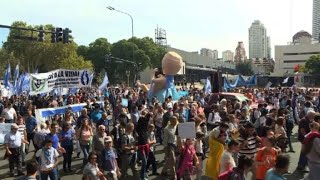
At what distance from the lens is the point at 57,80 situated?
21562 mm

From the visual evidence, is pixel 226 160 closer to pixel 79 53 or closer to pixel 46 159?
pixel 46 159

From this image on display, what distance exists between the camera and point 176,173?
10500mm

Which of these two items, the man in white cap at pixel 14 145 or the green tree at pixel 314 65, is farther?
the green tree at pixel 314 65

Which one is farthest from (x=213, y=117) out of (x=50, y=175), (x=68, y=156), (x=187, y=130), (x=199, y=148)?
(x=50, y=175)

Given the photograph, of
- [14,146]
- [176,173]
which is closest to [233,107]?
[176,173]

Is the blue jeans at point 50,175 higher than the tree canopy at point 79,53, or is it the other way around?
the tree canopy at point 79,53

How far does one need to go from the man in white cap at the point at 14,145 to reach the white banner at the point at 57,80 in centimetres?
851

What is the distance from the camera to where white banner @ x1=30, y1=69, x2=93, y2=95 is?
20375 mm

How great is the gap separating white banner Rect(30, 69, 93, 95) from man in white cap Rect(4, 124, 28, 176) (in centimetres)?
851

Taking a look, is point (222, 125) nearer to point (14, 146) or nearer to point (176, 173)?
point (176, 173)

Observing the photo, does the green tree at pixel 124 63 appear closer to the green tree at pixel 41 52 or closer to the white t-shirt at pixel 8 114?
the green tree at pixel 41 52

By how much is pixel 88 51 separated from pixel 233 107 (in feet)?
217

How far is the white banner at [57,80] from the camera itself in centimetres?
2038

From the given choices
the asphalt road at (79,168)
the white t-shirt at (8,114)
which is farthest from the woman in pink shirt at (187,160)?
the white t-shirt at (8,114)
